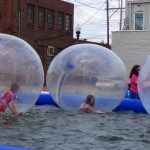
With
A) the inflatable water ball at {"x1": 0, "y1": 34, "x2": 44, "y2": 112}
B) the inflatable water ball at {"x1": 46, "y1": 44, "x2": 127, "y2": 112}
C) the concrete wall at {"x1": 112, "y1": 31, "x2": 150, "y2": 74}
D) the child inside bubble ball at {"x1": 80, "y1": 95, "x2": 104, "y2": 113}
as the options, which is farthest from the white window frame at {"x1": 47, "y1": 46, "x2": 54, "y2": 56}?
the inflatable water ball at {"x1": 0, "y1": 34, "x2": 44, "y2": 112}

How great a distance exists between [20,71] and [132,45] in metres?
15.9

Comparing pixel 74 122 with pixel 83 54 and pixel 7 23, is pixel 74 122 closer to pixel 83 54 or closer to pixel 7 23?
pixel 83 54

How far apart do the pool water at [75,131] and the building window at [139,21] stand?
647 inches

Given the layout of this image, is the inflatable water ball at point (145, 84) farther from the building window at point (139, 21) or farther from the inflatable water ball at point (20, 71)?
the building window at point (139, 21)

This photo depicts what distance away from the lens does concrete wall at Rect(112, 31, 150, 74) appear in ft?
82.5

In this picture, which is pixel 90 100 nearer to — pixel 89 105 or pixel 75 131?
pixel 89 105

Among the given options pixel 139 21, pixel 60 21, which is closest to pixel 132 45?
pixel 139 21

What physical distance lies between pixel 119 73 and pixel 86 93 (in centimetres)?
84

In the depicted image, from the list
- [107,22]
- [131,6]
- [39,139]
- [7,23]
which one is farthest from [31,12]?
[39,139]

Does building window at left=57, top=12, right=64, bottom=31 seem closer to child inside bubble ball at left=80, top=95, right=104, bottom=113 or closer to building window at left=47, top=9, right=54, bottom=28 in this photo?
building window at left=47, top=9, right=54, bottom=28

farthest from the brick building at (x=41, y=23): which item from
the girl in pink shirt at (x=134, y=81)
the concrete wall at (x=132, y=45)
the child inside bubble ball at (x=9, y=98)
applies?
the child inside bubble ball at (x=9, y=98)

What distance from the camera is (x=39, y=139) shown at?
7453mm

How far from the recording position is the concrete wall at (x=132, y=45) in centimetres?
2514

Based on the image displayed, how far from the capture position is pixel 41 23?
123ft
